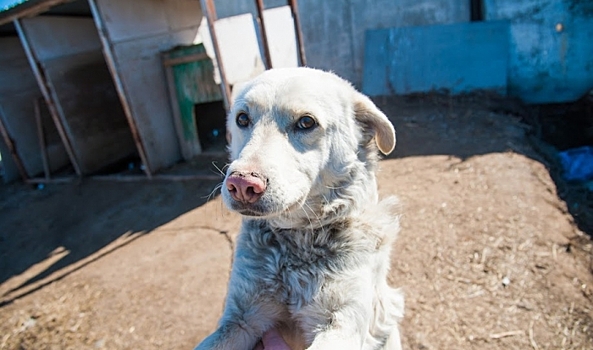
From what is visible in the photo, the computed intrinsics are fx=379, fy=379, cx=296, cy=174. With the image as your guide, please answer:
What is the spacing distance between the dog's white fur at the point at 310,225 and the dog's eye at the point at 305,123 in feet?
0.06

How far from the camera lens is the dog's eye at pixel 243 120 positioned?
2049mm

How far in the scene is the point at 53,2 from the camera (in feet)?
18.0

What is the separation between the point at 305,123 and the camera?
196 centimetres

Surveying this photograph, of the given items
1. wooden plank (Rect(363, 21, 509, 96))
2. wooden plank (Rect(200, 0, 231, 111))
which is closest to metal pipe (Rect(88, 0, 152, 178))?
wooden plank (Rect(200, 0, 231, 111))

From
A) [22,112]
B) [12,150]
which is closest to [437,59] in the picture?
[22,112]

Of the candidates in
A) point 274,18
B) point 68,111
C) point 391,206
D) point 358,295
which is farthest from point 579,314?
point 68,111

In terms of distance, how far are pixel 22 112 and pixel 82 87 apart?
1.40 m

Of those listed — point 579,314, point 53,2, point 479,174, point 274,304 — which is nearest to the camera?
point 274,304

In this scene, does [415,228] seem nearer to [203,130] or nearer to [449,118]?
[449,118]

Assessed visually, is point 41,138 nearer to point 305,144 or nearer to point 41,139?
point 41,139

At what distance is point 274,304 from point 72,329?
8.94 ft

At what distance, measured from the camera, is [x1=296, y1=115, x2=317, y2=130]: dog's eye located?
76.9 inches

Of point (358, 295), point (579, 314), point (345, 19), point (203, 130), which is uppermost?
point (345, 19)

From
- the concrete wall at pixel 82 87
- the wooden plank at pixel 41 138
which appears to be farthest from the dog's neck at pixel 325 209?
the wooden plank at pixel 41 138
